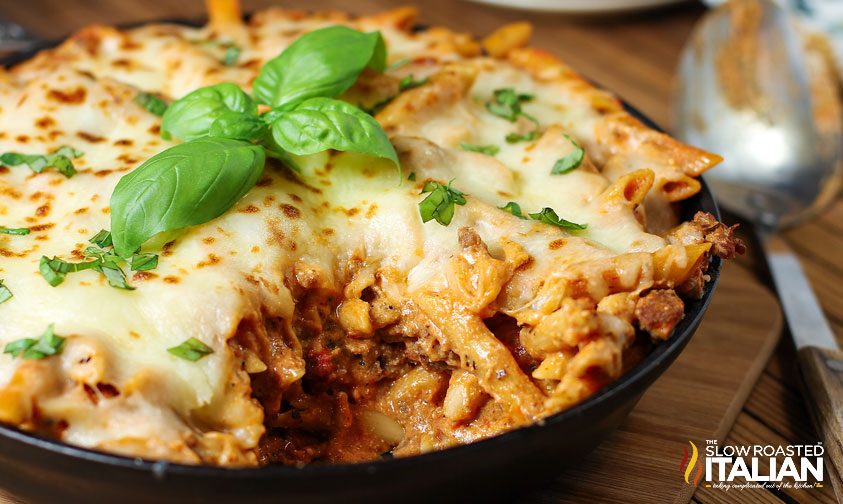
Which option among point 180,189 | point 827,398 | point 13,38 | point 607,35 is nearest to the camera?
point 180,189

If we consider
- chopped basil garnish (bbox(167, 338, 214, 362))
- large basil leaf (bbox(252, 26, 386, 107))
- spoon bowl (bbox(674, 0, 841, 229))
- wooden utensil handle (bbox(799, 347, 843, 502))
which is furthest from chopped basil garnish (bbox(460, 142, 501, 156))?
spoon bowl (bbox(674, 0, 841, 229))

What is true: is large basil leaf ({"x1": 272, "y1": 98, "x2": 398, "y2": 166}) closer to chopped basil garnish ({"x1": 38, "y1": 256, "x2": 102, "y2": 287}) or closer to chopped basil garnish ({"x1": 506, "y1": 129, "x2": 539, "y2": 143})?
chopped basil garnish ({"x1": 506, "y1": 129, "x2": 539, "y2": 143})

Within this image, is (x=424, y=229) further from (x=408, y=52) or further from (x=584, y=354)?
(x=408, y=52)

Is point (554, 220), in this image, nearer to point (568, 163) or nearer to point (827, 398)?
point (568, 163)

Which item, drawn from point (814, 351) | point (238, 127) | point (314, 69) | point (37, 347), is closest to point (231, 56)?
point (314, 69)

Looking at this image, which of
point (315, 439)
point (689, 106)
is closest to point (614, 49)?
point (689, 106)

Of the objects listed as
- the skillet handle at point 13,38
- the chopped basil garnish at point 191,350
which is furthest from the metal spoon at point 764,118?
the skillet handle at point 13,38

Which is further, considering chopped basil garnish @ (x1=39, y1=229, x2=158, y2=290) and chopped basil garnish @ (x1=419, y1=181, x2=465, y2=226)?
chopped basil garnish @ (x1=419, y1=181, x2=465, y2=226)
